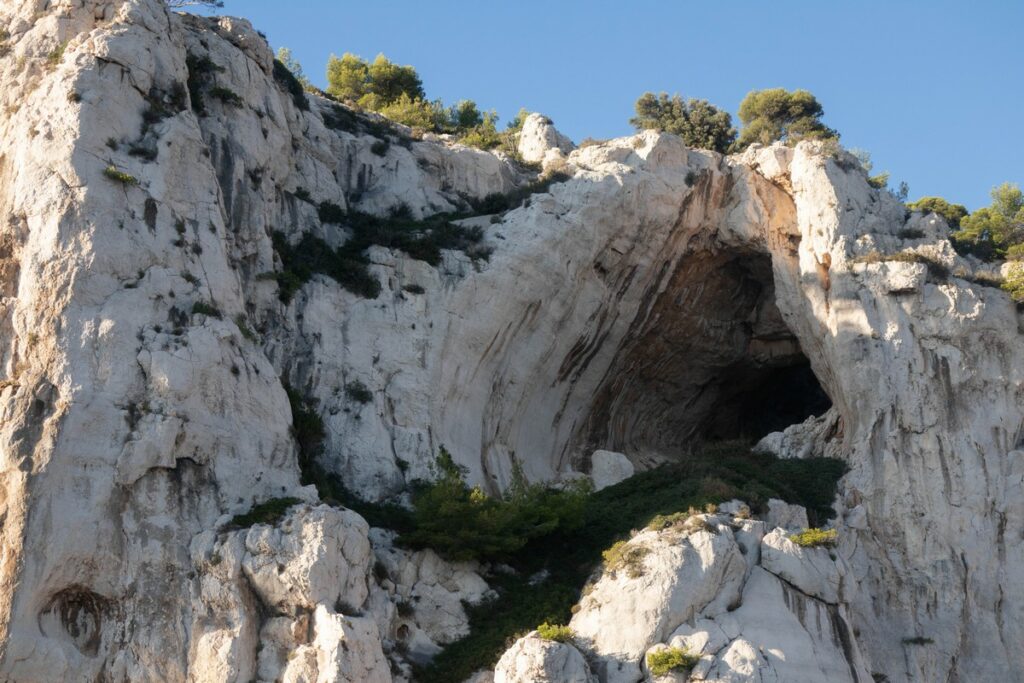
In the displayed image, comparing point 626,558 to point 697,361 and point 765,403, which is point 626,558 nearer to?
point 697,361

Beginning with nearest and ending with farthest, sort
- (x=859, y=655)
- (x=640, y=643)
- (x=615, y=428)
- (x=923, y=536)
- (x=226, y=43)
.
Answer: (x=640, y=643) < (x=859, y=655) < (x=923, y=536) < (x=226, y=43) < (x=615, y=428)

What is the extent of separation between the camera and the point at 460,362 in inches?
1211

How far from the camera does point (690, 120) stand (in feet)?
148

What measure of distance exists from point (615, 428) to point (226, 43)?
1451 cm

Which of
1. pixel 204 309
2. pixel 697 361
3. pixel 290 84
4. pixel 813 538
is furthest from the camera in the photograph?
pixel 697 361

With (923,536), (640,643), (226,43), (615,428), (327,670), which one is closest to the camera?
(327,670)

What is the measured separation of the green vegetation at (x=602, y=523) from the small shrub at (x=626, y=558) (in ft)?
2.51

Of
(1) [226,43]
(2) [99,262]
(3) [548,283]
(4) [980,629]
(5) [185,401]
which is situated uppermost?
(1) [226,43]

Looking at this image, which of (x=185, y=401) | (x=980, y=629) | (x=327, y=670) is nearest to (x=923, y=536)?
(x=980, y=629)

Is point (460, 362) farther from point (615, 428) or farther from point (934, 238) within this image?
point (934, 238)

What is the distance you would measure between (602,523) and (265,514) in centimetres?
724

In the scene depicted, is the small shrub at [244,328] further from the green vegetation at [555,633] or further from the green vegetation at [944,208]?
the green vegetation at [944,208]

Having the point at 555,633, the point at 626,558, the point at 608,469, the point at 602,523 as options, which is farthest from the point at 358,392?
the point at 555,633

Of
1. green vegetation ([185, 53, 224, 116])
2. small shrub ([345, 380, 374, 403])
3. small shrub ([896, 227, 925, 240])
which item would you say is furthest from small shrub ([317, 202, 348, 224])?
small shrub ([896, 227, 925, 240])
